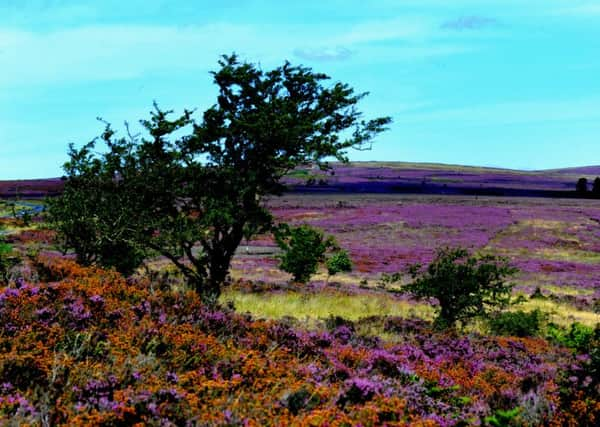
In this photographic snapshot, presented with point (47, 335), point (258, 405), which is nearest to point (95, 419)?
point (258, 405)

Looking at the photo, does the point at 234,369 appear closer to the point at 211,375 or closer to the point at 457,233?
the point at 211,375

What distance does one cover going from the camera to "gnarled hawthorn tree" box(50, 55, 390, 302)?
1684cm

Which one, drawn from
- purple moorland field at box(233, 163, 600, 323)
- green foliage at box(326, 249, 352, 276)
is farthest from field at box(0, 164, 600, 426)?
green foliage at box(326, 249, 352, 276)

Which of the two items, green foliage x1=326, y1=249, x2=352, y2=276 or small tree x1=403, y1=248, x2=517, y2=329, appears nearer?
small tree x1=403, y1=248, x2=517, y2=329

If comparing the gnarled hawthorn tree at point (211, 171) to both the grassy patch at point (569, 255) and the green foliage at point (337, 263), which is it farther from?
the grassy patch at point (569, 255)

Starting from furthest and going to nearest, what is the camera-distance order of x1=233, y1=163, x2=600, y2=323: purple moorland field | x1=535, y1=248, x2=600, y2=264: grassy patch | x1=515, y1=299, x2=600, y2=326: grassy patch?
x1=535, y1=248, x2=600, y2=264: grassy patch, x1=233, y1=163, x2=600, y2=323: purple moorland field, x1=515, y1=299, x2=600, y2=326: grassy patch

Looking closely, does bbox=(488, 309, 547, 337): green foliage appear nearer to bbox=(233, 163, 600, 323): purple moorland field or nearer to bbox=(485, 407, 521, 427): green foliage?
bbox=(233, 163, 600, 323): purple moorland field

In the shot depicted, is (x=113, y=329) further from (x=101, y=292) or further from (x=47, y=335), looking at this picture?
(x=101, y=292)

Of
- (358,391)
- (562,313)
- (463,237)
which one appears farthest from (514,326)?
(463,237)

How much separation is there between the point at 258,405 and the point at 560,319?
26.5m

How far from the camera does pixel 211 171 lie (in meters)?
17.9

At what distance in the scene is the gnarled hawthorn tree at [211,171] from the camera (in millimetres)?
16844

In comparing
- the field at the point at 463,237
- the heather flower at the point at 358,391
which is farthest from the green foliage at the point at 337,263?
the heather flower at the point at 358,391

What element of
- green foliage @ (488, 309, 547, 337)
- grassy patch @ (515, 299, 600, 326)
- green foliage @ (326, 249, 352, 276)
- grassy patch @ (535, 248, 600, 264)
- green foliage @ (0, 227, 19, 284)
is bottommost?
grassy patch @ (535, 248, 600, 264)
